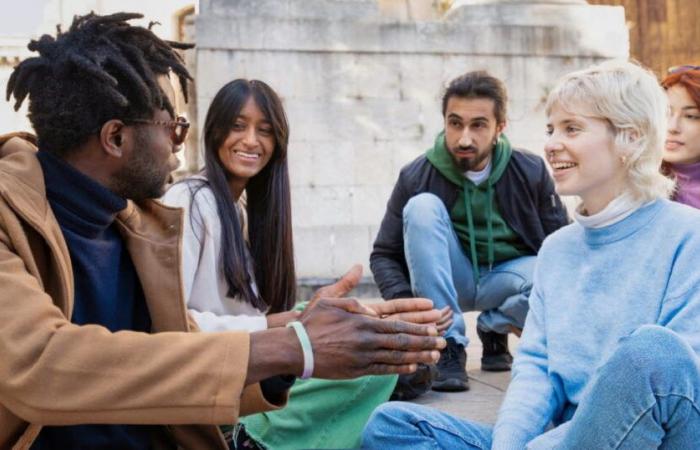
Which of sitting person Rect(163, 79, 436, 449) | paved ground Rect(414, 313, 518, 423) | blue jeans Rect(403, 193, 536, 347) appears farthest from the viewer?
blue jeans Rect(403, 193, 536, 347)

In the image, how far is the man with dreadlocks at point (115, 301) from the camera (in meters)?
2.06

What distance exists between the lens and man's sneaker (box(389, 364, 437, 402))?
4074mm

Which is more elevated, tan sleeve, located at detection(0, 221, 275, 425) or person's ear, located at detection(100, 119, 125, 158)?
person's ear, located at detection(100, 119, 125, 158)

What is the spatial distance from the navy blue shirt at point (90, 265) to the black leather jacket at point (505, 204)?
2.32 metres

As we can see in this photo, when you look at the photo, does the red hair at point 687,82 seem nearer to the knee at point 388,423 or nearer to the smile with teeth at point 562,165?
the smile with teeth at point 562,165

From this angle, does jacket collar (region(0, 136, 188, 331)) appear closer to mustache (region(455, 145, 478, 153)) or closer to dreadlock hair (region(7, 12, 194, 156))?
→ dreadlock hair (region(7, 12, 194, 156))

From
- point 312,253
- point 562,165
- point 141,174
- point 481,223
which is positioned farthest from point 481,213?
point 312,253

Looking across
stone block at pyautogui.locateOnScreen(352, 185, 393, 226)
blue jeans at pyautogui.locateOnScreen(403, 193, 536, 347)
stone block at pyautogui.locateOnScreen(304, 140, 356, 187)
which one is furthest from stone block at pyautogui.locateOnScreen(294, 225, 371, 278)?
blue jeans at pyautogui.locateOnScreen(403, 193, 536, 347)

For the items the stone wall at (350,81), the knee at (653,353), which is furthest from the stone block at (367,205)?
the knee at (653,353)

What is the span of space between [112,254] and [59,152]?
0.29m

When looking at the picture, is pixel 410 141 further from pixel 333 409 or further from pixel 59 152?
pixel 59 152

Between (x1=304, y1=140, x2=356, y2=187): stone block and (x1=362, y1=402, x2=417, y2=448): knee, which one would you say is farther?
(x1=304, y1=140, x2=356, y2=187): stone block

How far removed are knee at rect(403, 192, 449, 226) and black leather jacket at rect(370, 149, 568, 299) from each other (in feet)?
0.78

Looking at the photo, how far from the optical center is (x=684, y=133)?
4.31 metres
